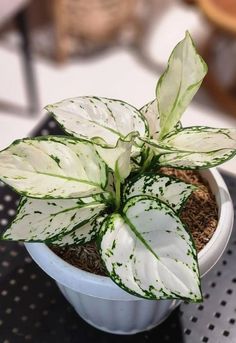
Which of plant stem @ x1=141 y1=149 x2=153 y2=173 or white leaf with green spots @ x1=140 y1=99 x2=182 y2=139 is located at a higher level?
white leaf with green spots @ x1=140 y1=99 x2=182 y2=139

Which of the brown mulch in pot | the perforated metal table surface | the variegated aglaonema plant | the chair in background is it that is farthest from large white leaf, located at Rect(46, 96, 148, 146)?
the chair in background

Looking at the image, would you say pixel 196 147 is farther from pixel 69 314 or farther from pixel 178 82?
pixel 69 314

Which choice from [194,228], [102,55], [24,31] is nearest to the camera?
[194,228]

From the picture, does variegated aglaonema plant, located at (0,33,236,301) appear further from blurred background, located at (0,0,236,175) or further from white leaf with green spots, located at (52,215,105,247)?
blurred background, located at (0,0,236,175)

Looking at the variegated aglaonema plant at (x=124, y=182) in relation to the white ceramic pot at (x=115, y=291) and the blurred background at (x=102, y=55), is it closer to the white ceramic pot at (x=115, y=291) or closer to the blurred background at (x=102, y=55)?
the white ceramic pot at (x=115, y=291)

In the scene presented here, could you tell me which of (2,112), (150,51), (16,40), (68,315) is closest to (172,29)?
(150,51)

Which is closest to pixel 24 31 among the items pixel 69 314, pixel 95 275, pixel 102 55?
pixel 102 55

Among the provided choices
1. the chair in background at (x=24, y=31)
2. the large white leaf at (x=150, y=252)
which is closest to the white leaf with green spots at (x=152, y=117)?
the large white leaf at (x=150, y=252)
